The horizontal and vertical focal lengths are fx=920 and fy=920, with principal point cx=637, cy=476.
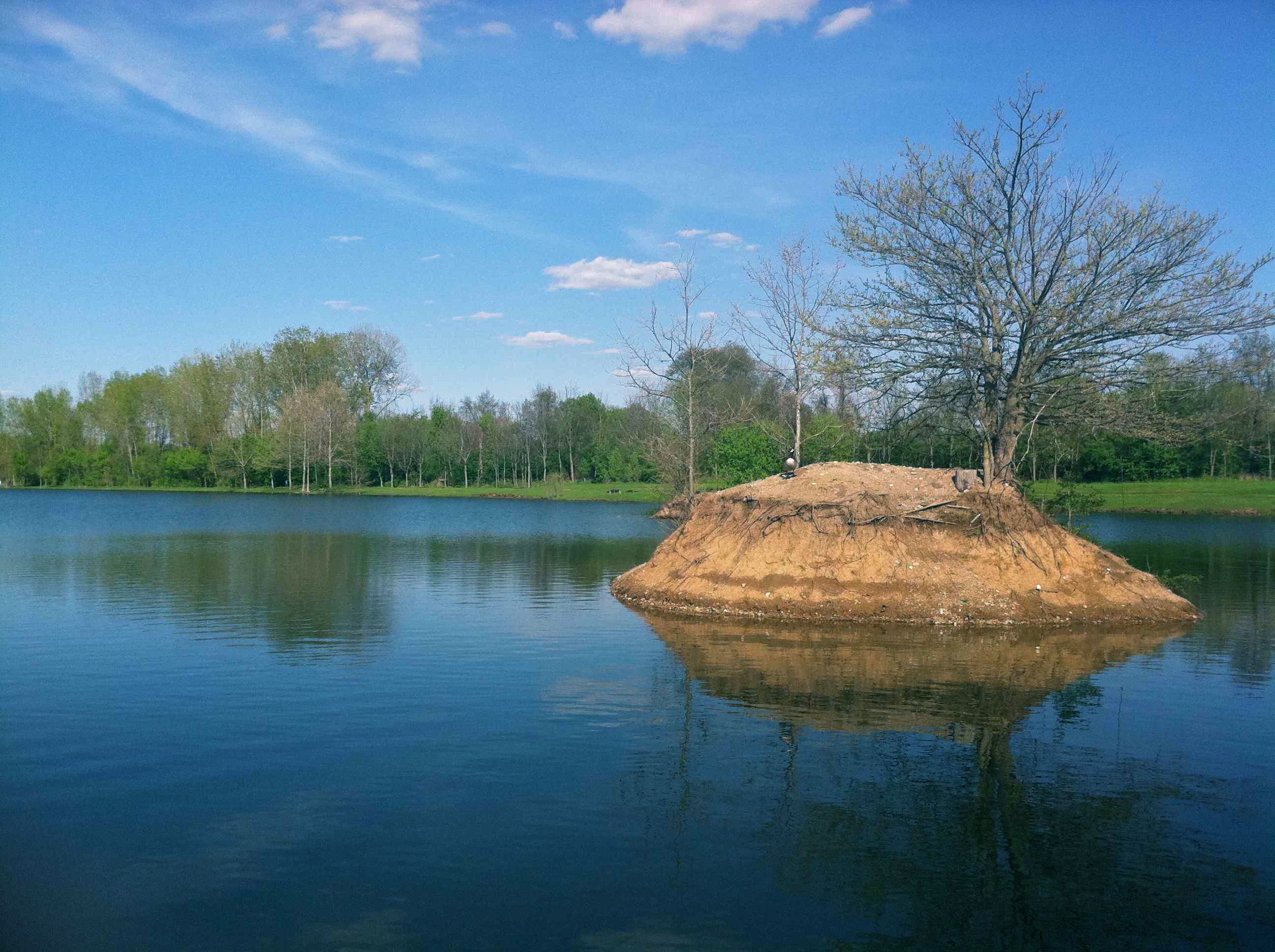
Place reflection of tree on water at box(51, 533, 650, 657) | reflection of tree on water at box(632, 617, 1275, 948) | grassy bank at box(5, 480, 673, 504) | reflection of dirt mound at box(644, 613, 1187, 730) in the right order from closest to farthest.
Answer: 1. reflection of tree on water at box(632, 617, 1275, 948)
2. reflection of dirt mound at box(644, 613, 1187, 730)
3. reflection of tree on water at box(51, 533, 650, 657)
4. grassy bank at box(5, 480, 673, 504)

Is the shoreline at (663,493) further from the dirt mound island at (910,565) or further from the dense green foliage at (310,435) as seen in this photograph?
the dirt mound island at (910,565)

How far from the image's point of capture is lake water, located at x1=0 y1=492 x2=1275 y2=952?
6703 millimetres

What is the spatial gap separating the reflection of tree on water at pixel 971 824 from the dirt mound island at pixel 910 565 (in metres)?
5.11

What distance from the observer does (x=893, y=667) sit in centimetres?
1500

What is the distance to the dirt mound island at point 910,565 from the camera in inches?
762

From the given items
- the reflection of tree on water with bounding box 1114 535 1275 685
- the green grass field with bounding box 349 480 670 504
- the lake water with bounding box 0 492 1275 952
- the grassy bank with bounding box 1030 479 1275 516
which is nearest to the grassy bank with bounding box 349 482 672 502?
the green grass field with bounding box 349 480 670 504

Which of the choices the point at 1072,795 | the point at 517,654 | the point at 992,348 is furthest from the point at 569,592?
the point at 1072,795

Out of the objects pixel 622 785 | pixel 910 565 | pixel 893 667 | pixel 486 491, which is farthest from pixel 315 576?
pixel 486 491

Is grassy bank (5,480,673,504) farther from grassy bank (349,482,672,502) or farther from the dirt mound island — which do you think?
the dirt mound island

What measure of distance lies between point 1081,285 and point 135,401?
11072 cm

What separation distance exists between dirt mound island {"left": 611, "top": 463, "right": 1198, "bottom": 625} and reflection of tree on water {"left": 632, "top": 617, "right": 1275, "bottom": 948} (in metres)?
5.11

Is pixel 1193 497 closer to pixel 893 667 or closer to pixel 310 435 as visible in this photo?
pixel 893 667

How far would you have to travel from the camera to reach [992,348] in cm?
2234

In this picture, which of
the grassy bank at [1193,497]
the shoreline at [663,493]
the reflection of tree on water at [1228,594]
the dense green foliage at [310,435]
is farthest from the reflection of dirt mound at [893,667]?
the dense green foliage at [310,435]
